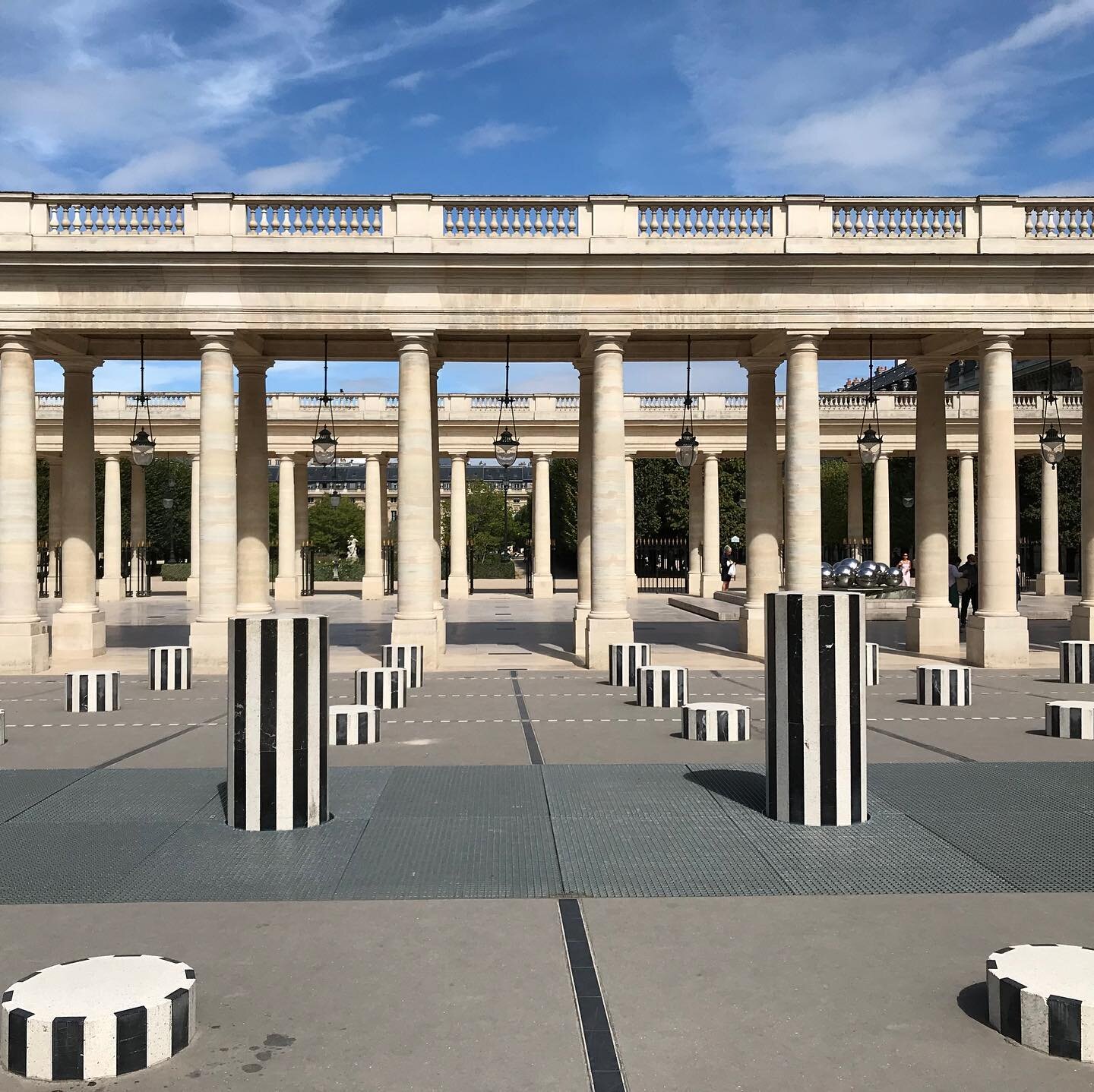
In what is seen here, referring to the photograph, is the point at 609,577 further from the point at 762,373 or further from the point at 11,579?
the point at 11,579

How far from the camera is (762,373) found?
25.2m

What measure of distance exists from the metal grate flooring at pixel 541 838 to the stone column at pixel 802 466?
10436 mm

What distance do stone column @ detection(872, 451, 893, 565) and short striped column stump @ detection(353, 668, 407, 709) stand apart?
34875 mm

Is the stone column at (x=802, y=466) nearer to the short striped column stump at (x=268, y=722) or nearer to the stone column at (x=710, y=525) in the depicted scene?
the short striped column stump at (x=268, y=722)

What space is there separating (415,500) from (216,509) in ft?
13.4

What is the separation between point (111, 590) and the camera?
49.2m

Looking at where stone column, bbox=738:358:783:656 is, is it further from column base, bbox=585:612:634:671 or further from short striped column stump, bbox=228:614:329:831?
short striped column stump, bbox=228:614:329:831

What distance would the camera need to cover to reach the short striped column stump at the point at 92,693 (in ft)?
52.9

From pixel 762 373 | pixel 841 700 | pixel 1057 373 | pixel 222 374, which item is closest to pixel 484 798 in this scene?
pixel 841 700

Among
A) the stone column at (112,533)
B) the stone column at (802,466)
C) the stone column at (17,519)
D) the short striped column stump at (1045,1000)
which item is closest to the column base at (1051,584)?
the stone column at (802,466)

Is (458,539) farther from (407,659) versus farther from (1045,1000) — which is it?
(1045,1000)

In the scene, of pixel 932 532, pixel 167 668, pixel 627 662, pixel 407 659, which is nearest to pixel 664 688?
pixel 627 662

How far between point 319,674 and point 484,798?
2.12 metres

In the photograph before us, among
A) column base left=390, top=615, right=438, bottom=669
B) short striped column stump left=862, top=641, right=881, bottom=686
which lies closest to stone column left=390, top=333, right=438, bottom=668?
column base left=390, top=615, right=438, bottom=669
